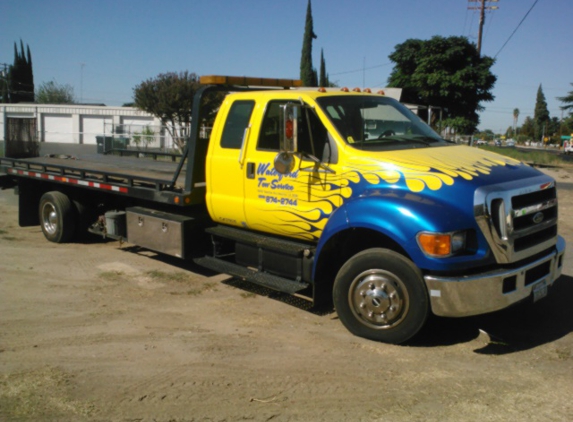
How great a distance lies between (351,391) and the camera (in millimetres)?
4363

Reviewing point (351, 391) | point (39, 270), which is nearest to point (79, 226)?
point (39, 270)

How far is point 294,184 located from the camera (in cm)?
603

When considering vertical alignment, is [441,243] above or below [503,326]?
above

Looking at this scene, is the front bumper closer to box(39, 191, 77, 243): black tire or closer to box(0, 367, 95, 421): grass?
box(0, 367, 95, 421): grass

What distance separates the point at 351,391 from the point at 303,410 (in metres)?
0.48

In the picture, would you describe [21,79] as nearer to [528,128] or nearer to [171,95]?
[171,95]

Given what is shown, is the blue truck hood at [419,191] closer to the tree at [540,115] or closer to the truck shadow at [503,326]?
the truck shadow at [503,326]

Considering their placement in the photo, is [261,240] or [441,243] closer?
[441,243]

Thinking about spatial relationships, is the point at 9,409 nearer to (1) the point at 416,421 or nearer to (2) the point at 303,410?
(2) the point at 303,410

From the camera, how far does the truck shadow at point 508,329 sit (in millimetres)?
5363

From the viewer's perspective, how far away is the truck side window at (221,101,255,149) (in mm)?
6738

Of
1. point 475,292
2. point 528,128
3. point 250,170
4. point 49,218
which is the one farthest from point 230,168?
point 528,128

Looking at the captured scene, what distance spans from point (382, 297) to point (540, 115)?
128424 mm

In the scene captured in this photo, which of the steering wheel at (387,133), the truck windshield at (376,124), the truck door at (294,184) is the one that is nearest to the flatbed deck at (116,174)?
the truck door at (294,184)
